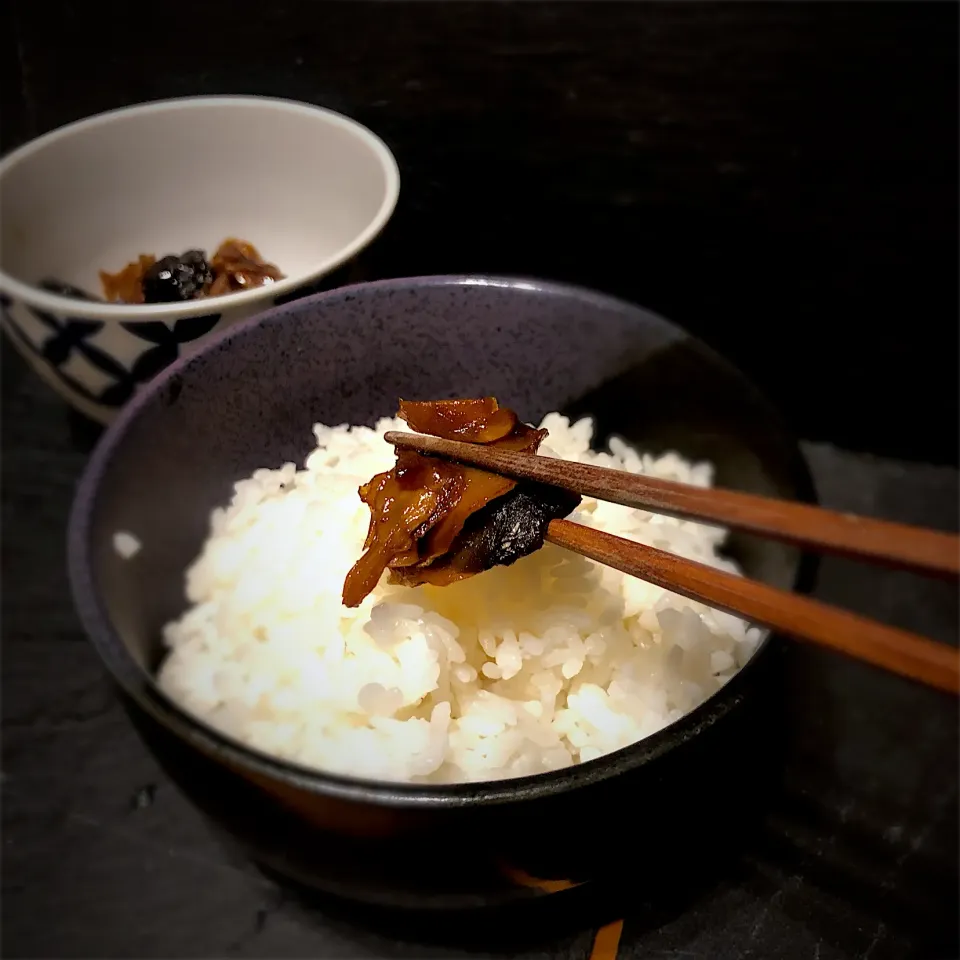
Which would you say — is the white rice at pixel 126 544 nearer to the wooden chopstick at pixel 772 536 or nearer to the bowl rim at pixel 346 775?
the bowl rim at pixel 346 775

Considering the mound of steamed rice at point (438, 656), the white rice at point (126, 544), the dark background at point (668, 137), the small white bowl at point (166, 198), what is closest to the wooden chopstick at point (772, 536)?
the mound of steamed rice at point (438, 656)

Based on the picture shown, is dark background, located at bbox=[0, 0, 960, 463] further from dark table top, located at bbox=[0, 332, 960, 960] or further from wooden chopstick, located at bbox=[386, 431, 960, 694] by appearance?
wooden chopstick, located at bbox=[386, 431, 960, 694]

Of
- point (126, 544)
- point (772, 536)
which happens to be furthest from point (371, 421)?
point (772, 536)

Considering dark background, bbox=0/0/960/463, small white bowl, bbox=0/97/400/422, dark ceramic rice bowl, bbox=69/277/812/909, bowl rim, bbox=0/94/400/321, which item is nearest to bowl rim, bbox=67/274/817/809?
dark ceramic rice bowl, bbox=69/277/812/909

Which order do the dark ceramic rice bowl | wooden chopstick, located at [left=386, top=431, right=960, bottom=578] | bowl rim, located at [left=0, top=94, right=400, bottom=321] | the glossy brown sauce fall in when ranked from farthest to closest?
bowl rim, located at [left=0, top=94, right=400, bottom=321], the glossy brown sauce, the dark ceramic rice bowl, wooden chopstick, located at [left=386, top=431, right=960, bottom=578]

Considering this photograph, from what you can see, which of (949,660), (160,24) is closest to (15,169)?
(160,24)

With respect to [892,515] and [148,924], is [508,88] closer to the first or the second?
[892,515]
